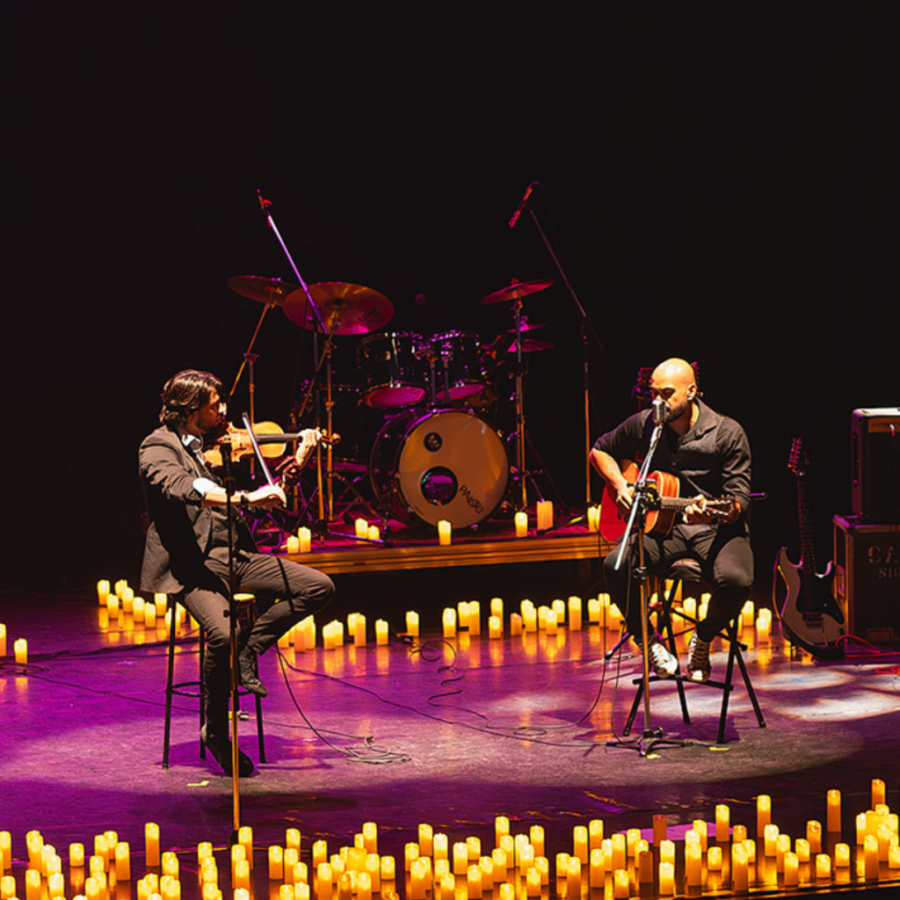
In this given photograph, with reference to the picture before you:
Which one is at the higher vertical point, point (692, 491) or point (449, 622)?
point (692, 491)

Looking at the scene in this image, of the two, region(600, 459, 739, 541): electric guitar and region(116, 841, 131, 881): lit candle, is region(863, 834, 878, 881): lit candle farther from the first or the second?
region(116, 841, 131, 881): lit candle

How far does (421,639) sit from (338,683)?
3.05 ft

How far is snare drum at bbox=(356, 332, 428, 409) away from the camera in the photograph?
7.10m

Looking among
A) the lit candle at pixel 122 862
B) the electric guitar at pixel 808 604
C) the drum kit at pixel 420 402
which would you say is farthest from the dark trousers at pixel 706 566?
the lit candle at pixel 122 862

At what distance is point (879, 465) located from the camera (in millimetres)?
5637

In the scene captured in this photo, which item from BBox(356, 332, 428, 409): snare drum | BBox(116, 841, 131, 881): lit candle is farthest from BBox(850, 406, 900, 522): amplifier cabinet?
BBox(116, 841, 131, 881): lit candle

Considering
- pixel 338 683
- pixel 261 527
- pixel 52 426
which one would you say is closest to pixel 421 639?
pixel 338 683

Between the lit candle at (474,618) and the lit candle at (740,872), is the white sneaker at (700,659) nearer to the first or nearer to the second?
the lit candle at (740,872)

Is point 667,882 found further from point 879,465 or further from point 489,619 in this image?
point 489,619

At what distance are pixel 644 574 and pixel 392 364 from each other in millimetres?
3233

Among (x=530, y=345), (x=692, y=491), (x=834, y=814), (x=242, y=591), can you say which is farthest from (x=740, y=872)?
(x=530, y=345)

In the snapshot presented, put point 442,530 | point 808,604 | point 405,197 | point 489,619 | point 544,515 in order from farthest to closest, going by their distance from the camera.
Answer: point 405,197 < point 544,515 < point 442,530 < point 489,619 < point 808,604

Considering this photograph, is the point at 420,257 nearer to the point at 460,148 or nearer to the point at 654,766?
the point at 460,148

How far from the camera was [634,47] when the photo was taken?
25.0ft
